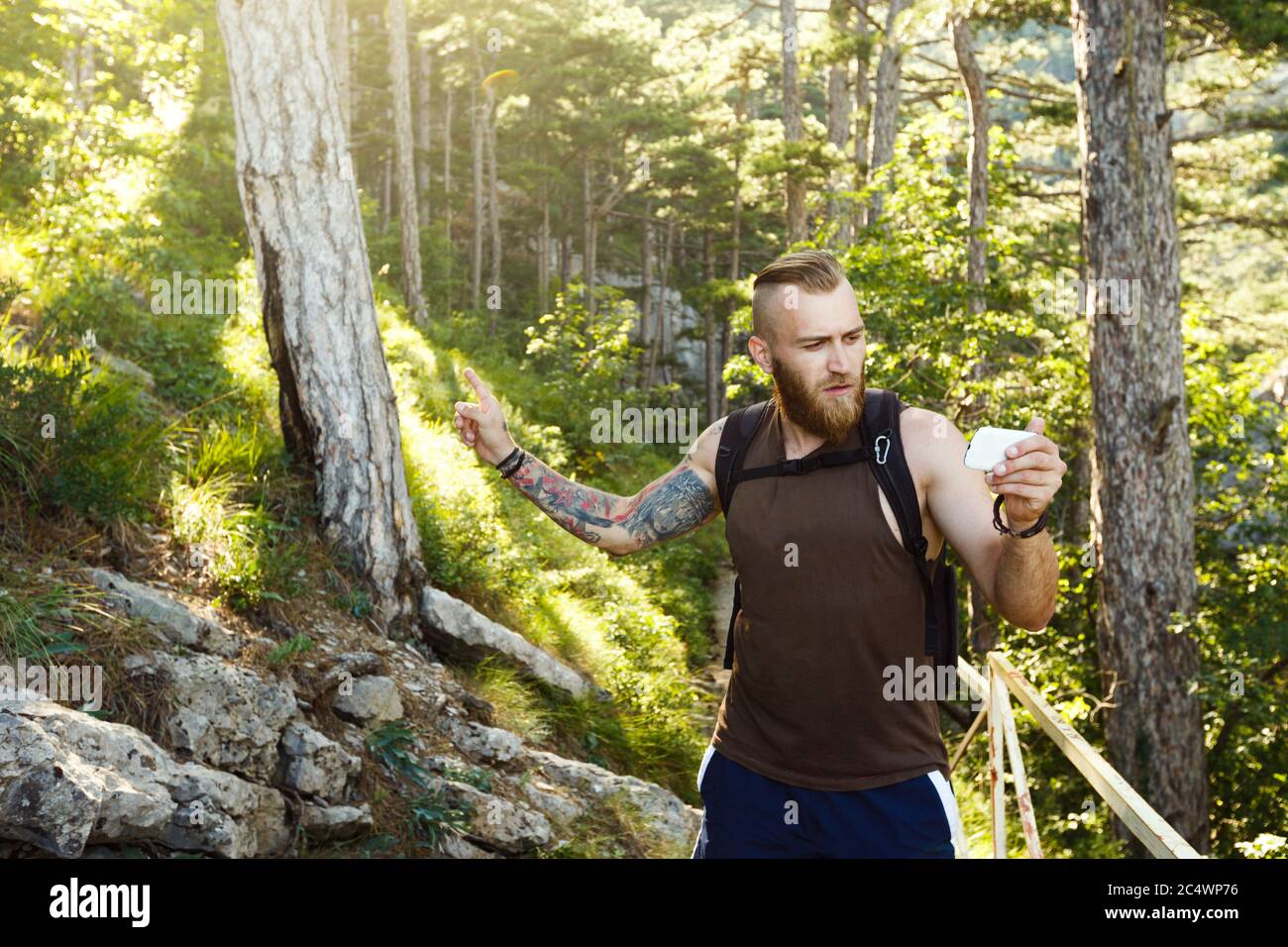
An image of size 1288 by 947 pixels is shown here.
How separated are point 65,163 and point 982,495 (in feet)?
36.6

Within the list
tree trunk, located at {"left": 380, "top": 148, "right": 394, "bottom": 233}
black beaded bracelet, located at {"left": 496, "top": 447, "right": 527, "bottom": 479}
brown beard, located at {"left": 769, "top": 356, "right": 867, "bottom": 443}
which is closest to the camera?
brown beard, located at {"left": 769, "top": 356, "right": 867, "bottom": 443}

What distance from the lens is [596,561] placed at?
13.2 m

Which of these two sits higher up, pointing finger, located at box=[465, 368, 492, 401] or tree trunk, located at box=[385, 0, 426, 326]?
tree trunk, located at box=[385, 0, 426, 326]

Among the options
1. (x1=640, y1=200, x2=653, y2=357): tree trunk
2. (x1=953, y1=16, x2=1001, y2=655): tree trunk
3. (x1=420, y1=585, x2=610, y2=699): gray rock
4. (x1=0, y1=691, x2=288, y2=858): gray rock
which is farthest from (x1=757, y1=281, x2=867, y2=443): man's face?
(x1=640, y1=200, x2=653, y2=357): tree trunk

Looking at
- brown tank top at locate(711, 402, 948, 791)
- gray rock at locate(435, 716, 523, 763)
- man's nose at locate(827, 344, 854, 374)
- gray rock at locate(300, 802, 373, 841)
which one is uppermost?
man's nose at locate(827, 344, 854, 374)

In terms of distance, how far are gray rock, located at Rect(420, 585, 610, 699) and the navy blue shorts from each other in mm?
4759

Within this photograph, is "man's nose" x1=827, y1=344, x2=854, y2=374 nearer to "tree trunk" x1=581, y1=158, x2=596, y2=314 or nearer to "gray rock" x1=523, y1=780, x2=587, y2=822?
"gray rock" x1=523, y1=780, x2=587, y2=822

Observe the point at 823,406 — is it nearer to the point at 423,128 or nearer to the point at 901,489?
the point at 901,489

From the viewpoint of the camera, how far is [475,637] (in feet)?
24.7

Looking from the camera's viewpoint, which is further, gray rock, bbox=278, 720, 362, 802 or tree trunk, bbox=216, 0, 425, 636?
tree trunk, bbox=216, 0, 425, 636

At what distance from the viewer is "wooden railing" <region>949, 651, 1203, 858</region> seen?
9.91ft

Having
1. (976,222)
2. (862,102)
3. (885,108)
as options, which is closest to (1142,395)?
(976,222)

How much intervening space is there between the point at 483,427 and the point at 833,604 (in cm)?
124

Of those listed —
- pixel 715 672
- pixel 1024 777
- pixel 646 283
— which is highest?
pixel 646 283
